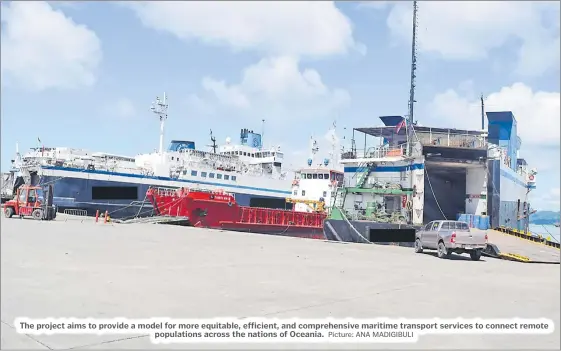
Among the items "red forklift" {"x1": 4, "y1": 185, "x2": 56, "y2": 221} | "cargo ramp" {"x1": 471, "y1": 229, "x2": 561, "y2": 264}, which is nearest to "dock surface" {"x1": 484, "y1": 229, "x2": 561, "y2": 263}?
"cargo ramp" {"x1": 471, "y1": 229, "x2": 561, "y2": 264}

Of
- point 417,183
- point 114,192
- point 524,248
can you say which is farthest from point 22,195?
point 524,248

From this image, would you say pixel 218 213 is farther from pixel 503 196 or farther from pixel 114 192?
pixel 503 196

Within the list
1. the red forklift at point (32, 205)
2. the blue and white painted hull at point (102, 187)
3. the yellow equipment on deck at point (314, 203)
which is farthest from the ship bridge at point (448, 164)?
the blue and white painted hull at point (102, 187)

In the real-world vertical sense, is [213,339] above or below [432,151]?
below

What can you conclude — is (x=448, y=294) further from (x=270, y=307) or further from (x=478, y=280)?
(x=270, y=307)

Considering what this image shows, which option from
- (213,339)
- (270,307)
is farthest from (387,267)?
(213,339)

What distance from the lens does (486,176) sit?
2462 cm

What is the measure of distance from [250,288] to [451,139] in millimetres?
21987

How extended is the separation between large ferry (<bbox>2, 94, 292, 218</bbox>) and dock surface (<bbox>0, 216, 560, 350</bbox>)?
78.4ft

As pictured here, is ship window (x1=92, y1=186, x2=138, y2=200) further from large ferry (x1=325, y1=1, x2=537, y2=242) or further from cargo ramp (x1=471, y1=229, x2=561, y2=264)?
cargo ramp (x1=471, y1=229, x2=561, y2=264)

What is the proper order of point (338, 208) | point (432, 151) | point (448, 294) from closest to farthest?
point (448, 294)
point (432, 151)
point (338, 208)

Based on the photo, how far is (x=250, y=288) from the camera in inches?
320

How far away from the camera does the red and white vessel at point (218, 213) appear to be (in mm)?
30567

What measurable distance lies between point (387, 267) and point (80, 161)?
35.9m
